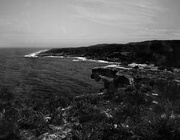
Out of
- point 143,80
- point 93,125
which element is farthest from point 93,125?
point 143,80

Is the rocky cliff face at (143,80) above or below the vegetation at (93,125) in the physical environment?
below

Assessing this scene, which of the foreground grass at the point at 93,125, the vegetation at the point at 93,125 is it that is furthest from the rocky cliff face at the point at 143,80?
the foreground grass at the point at 93,125

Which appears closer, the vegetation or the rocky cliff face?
the vegetation

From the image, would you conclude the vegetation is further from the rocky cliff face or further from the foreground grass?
the rocky cliff face

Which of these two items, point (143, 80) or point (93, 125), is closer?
point (93, 125)

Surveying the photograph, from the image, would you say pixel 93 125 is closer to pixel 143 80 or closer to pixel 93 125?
pixel 93 125

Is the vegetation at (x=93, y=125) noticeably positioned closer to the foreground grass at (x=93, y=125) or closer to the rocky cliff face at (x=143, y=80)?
the foreground grass at (x=93, y=125)

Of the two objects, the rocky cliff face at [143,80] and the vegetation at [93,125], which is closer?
the vegetation at [93,125]

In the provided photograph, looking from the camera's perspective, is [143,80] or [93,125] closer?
[93,125]

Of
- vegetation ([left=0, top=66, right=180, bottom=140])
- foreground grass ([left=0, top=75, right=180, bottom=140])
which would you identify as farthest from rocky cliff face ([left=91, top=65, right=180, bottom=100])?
foreground grass ([left=0, top=75, right=180, bottom=140])

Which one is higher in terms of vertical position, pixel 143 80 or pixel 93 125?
pixel 93 125

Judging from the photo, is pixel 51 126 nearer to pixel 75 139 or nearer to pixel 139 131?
pixel 75 139

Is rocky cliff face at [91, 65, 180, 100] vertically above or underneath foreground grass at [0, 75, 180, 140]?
underneath

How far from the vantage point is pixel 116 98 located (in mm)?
8914
